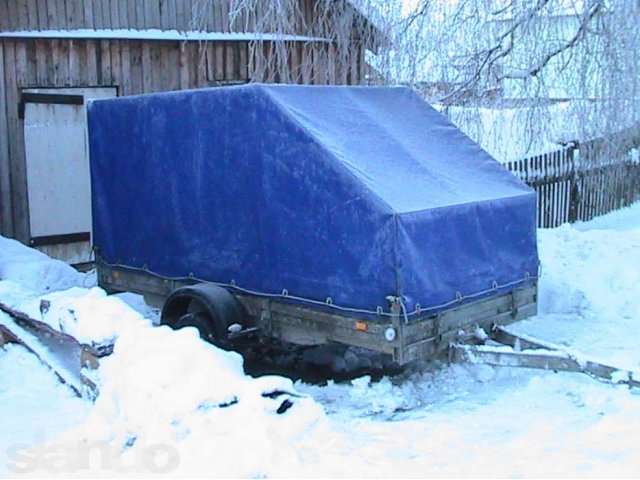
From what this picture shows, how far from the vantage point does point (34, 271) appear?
29.7 ft

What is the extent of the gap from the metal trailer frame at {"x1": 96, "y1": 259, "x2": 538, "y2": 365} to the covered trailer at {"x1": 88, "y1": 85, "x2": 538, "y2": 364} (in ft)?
0.04

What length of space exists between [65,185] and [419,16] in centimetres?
531

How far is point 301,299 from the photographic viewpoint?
21.3 feet

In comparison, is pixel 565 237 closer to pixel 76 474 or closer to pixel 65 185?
pixel 65 185

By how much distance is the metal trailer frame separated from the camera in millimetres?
5902

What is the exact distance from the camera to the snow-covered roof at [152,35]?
10.7 m

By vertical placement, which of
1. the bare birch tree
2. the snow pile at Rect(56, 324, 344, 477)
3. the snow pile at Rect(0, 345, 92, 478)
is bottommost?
the snow pile at Rect(0, 345, 92, 478)

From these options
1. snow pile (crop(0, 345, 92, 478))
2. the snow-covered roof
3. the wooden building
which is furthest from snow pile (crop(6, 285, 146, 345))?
the snow-covered roof

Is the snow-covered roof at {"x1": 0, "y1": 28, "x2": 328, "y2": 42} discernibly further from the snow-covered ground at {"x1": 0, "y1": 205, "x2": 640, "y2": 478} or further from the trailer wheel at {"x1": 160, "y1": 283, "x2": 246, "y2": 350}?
the trailer wheel at {"x1": 160, "y1": 283, "x2": 246, "y2": 350}

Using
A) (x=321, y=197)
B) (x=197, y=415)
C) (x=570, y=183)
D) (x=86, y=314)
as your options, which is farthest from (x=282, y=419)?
(x=570, y=183)

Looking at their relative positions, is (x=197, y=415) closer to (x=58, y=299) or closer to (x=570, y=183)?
(x=58, y=299)

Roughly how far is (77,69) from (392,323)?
7.10 metres

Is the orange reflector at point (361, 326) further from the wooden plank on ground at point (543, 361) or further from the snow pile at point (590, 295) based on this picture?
the snow pile at point (590, 295)

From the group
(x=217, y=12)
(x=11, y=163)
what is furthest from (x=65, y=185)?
(x=217, y=12)
